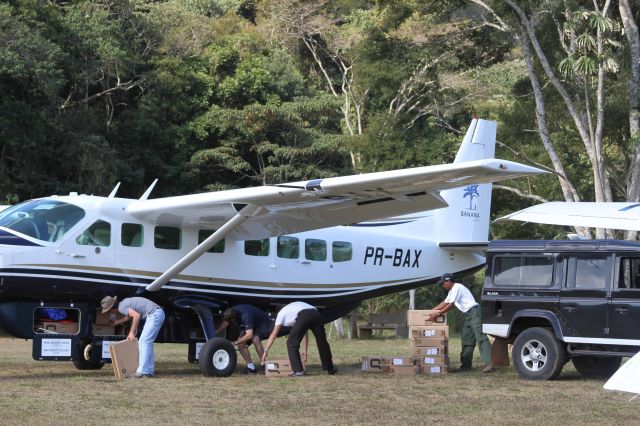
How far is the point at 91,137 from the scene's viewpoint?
3538cm

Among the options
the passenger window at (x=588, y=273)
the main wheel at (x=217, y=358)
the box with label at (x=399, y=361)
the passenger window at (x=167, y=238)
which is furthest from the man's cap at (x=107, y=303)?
the passenger window at (x=588, y=273)

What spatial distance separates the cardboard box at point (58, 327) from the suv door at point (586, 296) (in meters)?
7.24

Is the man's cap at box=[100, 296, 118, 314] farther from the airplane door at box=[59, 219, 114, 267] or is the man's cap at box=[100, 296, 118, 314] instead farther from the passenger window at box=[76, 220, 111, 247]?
the passenger window at box=[76, 220, 111, 247]

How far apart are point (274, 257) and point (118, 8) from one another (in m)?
25.8

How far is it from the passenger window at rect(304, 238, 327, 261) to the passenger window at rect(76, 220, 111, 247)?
3.81 meters

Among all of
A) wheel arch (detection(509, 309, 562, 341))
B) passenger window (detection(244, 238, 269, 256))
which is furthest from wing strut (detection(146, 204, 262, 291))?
wheel arch (detection(509, 309, 562, 341))

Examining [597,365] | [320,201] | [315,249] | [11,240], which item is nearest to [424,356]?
[597,365]

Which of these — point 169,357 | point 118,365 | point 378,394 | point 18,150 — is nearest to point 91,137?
point 18,150

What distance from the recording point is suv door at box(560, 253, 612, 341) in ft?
47.7

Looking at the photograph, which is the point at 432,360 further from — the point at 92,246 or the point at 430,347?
the point at 92,246

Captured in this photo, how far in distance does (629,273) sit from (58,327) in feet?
27.3

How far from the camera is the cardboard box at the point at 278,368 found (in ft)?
51.5

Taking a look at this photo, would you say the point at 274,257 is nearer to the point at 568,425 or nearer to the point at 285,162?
the point at 568,425

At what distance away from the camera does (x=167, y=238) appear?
53.9ft
